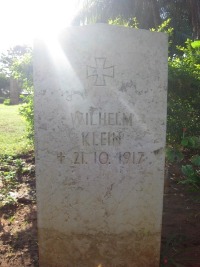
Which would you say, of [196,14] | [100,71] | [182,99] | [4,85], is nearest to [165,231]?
[100,71]

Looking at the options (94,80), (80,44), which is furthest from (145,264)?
(80,44)

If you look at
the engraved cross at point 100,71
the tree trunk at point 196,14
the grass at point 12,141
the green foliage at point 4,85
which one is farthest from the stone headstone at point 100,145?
the green foliage at point 4,85

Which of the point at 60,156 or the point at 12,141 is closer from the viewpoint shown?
the point at 60,156

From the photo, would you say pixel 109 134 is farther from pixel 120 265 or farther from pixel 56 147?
pixel 120 265

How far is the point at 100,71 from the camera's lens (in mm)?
2559

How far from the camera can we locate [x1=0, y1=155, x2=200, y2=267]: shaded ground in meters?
3.03

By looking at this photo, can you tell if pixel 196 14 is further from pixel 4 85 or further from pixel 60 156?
pixel 4 85

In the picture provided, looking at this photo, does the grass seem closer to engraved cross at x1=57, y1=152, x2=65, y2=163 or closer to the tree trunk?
engraved cross at x1=57, y1=152, x2=65, y2=163

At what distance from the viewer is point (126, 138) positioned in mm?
2684

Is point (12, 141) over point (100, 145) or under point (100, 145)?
under

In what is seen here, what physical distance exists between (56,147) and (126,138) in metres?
0.53

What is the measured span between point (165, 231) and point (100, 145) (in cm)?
141

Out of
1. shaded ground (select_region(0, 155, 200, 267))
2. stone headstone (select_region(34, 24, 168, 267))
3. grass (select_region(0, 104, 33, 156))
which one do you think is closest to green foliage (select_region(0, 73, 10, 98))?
grass (select_region(0, 104, 33, 156))

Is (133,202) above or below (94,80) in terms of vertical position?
below
